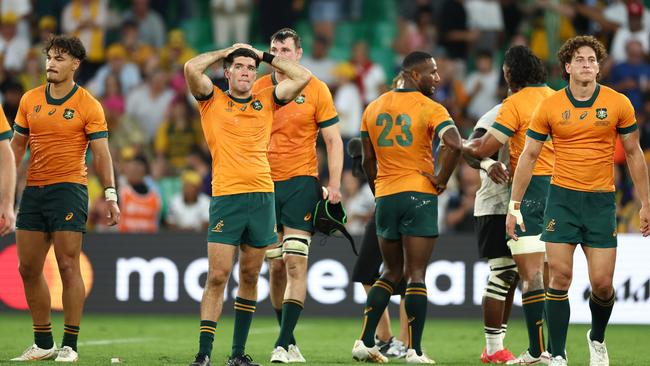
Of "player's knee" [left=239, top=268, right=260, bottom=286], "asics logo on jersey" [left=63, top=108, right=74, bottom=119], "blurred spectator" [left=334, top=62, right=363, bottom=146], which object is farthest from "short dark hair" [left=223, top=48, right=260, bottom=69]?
"blurred spectator" [left=334, top=62, right=363, bottom=146]

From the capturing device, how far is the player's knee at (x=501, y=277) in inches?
446

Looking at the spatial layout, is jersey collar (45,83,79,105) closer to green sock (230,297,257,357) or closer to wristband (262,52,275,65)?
wristband (262,52,275,65)

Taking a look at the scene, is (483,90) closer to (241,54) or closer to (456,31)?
(456,31)

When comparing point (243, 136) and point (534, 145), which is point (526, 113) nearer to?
point (534, 145)

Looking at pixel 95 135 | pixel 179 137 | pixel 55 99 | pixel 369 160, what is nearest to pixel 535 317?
pixel 369 160

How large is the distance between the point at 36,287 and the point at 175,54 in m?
11.6

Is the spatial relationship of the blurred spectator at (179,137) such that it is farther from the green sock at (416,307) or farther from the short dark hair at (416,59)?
the green sock at (416,307)

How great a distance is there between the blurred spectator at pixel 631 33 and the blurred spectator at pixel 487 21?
2264 mm

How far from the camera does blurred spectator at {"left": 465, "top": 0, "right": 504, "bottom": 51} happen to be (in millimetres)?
21891

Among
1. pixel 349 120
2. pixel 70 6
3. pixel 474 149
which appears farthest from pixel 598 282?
pixel 70 6

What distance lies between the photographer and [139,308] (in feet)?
53.9

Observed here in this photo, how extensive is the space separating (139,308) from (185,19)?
29.1 feet

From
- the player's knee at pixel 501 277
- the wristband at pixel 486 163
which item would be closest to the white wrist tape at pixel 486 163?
the wristband at pixel 486 163

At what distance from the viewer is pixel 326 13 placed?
22.8m
